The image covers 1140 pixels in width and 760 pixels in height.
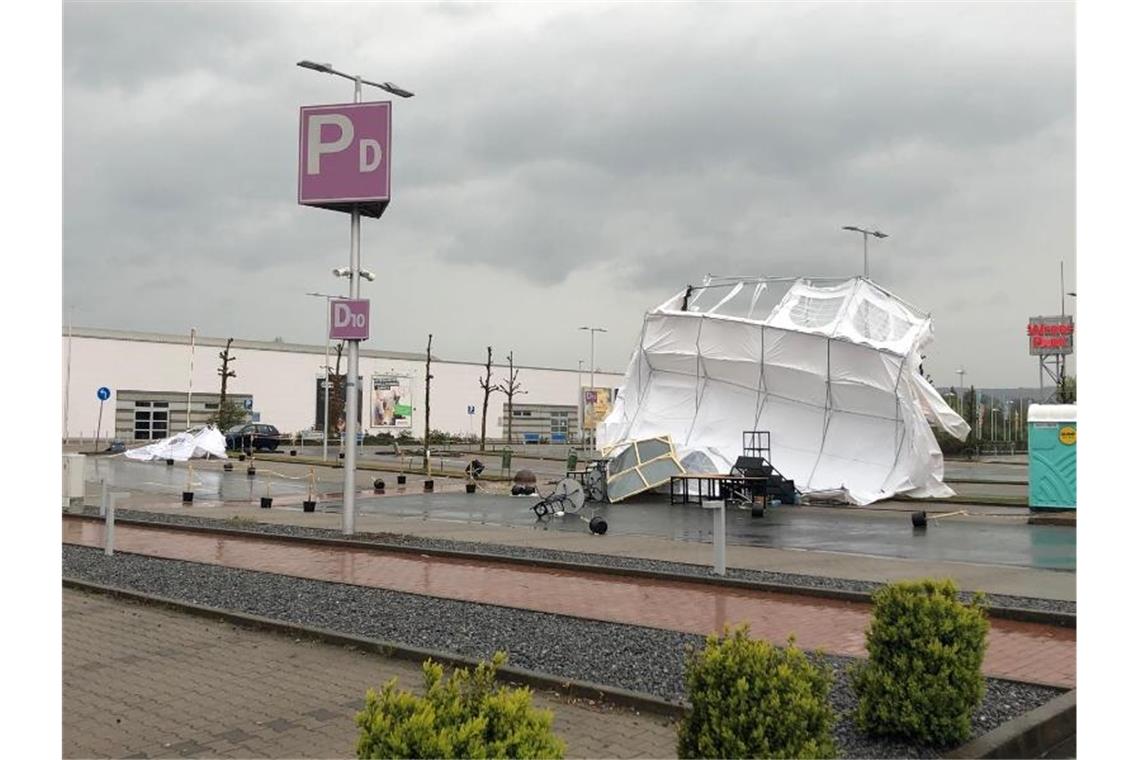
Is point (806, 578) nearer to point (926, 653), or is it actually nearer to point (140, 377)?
point (926, 653)

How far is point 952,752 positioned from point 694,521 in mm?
15735

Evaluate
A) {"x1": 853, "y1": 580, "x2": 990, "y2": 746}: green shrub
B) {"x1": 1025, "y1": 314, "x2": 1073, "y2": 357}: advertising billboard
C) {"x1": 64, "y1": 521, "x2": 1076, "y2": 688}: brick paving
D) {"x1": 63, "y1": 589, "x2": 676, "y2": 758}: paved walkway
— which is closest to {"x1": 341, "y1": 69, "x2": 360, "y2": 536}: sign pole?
{"x1": 64, "y1": 521, "x2": 1076, "y2": 688}: brick paving

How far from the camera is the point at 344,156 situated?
17.3 meters

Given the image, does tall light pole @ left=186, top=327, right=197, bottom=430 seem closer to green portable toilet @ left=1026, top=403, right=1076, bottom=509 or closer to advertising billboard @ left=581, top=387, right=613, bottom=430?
advertising billboard @ left=581, top=387, right=613, bottom=430

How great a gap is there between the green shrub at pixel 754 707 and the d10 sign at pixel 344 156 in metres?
14.2

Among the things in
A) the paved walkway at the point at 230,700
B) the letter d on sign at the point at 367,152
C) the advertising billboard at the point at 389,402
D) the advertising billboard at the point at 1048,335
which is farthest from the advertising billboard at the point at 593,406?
the paved walkway at the point at 230,700

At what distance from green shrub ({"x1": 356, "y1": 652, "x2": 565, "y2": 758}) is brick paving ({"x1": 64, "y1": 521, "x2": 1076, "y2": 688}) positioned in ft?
16.4

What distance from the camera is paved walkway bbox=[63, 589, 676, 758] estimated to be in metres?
5.46

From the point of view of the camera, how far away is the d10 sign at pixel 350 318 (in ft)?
57.0

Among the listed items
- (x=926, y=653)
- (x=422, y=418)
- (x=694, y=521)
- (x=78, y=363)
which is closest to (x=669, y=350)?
(x=694, y=521)

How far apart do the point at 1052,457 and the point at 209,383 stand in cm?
6549

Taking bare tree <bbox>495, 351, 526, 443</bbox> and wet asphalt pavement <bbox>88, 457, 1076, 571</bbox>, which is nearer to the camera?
wet asphalt pavement <bbox>88, 457, 1076, 571</bbox>

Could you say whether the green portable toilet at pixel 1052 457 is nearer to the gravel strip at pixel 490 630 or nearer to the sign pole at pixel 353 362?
the sign pole at pixel 353 362

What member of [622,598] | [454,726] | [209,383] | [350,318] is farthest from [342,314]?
[209,383]
